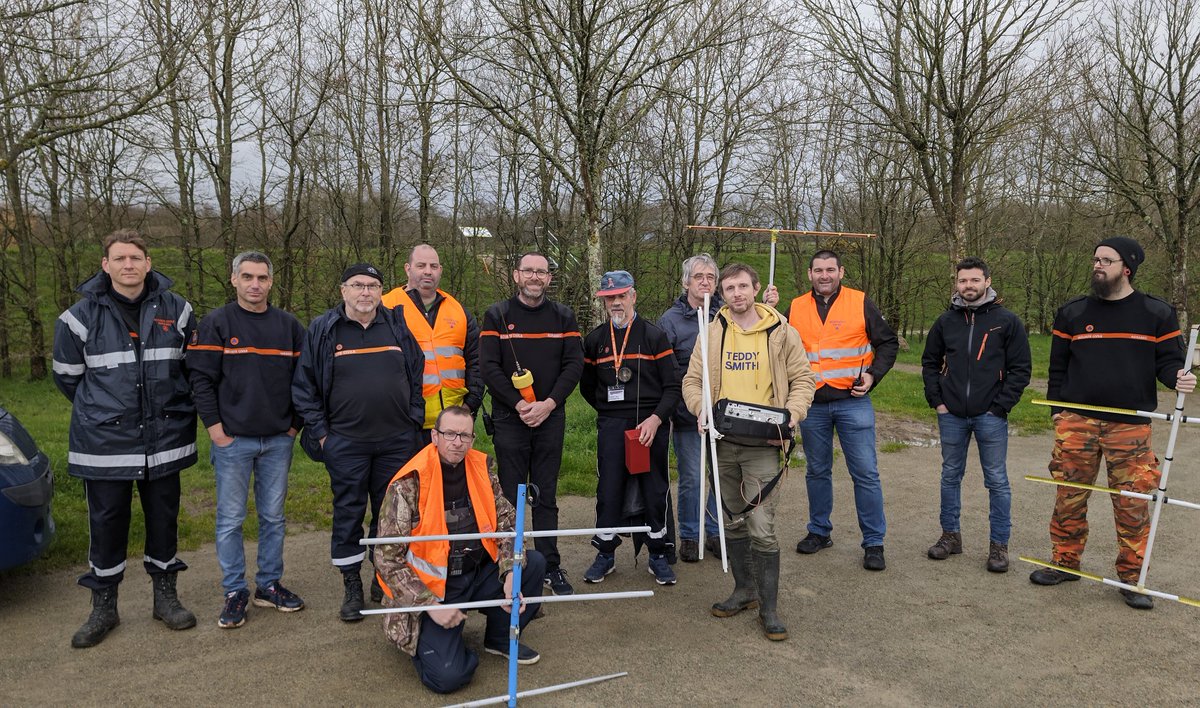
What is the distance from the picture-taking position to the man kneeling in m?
3.71

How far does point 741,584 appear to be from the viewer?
15.5ft

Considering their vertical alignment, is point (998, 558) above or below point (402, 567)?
below

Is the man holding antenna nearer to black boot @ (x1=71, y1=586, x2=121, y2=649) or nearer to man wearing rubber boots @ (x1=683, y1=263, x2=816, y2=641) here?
man wearing rubber boots @ (x1=683, y1=263, x2=816, y2=641)

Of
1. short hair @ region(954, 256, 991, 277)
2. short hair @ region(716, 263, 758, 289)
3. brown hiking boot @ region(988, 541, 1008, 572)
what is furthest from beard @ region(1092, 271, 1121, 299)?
short hair @ region(716, 263, 758, 289)

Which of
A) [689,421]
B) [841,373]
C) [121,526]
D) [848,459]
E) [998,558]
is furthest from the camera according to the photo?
[848,459]

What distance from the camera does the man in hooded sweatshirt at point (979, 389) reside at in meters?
5.36

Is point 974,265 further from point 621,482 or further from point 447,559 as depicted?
point 447,559

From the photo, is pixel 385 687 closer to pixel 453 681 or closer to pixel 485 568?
pixel 453 681

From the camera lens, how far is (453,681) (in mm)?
3602

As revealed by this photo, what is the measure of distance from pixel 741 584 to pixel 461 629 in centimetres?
184

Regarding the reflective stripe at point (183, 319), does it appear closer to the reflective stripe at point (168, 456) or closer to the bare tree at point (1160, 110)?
the reflective stripe at point (168, 456)

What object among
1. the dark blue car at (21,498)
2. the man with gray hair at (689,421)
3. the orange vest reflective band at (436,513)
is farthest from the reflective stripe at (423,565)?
the dark blue car at (21,498)

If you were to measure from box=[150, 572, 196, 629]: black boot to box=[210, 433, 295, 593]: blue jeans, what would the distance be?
0.26m

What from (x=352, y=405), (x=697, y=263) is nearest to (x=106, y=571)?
(x=352, y=405)
